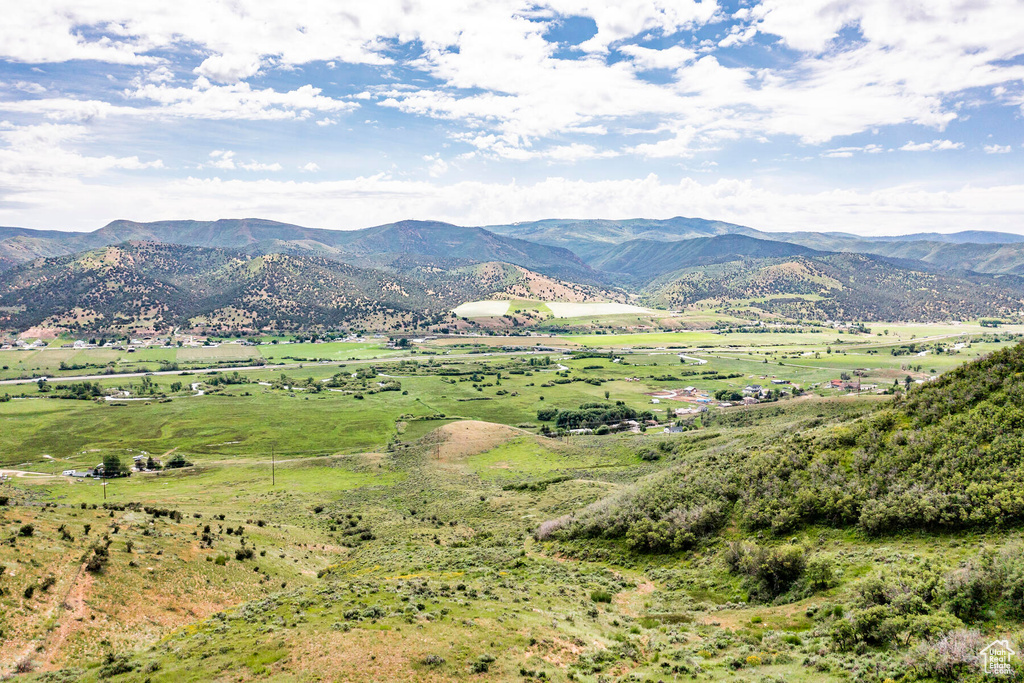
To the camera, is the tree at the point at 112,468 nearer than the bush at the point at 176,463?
Yes

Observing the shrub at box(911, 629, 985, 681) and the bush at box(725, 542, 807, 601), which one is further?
the bush at box(725, 542, 807, 601)

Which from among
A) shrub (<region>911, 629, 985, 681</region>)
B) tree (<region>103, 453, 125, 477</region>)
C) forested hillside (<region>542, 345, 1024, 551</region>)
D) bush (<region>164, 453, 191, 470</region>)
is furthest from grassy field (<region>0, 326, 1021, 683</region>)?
bush (<region>164, 453, 191, 470</region>)

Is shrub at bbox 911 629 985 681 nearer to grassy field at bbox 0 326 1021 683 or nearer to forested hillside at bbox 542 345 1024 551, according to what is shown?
grassy field at bbox 0 326 1021 683

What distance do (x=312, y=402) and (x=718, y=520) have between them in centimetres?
12807

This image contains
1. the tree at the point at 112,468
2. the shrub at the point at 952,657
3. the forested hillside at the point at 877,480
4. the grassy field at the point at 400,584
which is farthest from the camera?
the tree at the point at 112,468

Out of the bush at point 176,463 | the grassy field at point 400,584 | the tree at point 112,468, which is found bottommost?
the bush at point 176,463

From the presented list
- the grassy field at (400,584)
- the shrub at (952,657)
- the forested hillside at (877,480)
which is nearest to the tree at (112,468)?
the grassy field at (400,584)

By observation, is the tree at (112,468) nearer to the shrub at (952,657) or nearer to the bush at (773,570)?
the bush at (773,570)

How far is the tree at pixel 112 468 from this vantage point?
86.9 meters

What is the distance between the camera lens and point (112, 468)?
87.8 metres

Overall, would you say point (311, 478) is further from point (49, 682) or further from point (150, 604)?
point (49, 682)

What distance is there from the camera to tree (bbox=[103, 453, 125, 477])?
8694cm

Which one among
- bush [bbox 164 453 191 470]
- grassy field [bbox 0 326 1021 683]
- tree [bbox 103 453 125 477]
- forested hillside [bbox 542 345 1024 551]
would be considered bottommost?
bush [bbox 164 453 191 470]

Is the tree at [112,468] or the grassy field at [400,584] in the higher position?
the grassy field at [400,584]
